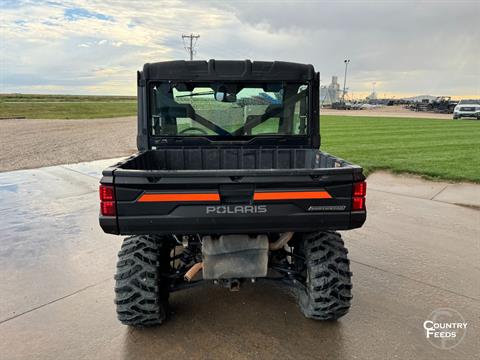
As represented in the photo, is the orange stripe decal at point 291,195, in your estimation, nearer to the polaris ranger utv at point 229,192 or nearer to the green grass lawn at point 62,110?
the polaris ranger utv at point 229,192

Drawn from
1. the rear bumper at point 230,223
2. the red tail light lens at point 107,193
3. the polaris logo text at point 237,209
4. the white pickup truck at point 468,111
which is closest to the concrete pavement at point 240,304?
the rear bumper at point 230,223

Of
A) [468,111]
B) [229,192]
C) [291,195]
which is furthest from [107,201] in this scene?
[468,111]

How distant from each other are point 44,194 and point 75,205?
120cm

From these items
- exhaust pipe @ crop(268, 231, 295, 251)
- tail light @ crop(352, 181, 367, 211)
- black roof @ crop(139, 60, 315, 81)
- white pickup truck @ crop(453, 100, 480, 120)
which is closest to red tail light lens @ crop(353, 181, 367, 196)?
tail light @ crop(352, 181, 367, 211)

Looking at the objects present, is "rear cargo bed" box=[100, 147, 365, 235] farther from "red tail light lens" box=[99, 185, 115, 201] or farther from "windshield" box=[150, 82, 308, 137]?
"windshield" box=[150, 82, 308, 137]

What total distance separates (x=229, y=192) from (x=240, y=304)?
1390 mm

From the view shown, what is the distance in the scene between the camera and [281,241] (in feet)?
9.72

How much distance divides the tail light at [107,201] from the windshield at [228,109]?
5.32 feet

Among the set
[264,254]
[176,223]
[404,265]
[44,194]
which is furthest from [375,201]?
[44,194]

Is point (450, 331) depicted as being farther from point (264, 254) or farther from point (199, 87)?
point (199, 87)

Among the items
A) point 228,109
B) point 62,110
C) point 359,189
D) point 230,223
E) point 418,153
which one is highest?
point 228,109

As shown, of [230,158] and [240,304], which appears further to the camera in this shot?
[230,158]

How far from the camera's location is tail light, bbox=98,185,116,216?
8.11ft

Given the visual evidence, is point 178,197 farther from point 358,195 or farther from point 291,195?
point 358,195
